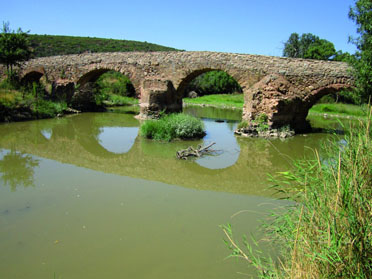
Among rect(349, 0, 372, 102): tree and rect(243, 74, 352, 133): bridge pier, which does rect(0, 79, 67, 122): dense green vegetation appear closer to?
rect(243, 74, 352, 133): bridge pier

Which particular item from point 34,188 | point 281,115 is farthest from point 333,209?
point 281,115

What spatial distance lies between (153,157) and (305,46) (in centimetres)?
4187

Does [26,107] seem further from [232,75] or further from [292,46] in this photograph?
[292,46]

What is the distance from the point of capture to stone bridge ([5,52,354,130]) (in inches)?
485

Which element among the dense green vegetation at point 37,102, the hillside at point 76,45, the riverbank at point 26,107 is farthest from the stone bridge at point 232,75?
the hillside at point 76,45

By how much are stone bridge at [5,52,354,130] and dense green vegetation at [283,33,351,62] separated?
2967 centimetres

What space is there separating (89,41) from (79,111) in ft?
131

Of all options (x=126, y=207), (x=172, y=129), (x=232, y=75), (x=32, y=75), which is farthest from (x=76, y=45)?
(x=126, y=207)

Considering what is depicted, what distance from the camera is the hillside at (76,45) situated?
46.2 meters

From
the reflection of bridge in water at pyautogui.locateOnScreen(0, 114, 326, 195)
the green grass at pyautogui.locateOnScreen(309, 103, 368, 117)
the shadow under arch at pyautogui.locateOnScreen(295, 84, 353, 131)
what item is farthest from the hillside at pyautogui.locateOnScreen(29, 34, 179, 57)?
the shadow under arch at pyautogui.locateOnScreen(295, 84, 353, 131)

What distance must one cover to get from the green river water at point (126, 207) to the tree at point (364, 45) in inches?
135

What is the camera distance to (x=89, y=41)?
2144 inches

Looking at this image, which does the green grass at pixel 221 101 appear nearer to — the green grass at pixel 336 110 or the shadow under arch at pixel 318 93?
the green grass at pixel 336 110

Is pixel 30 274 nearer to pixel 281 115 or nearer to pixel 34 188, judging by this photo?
pixel 34 188
